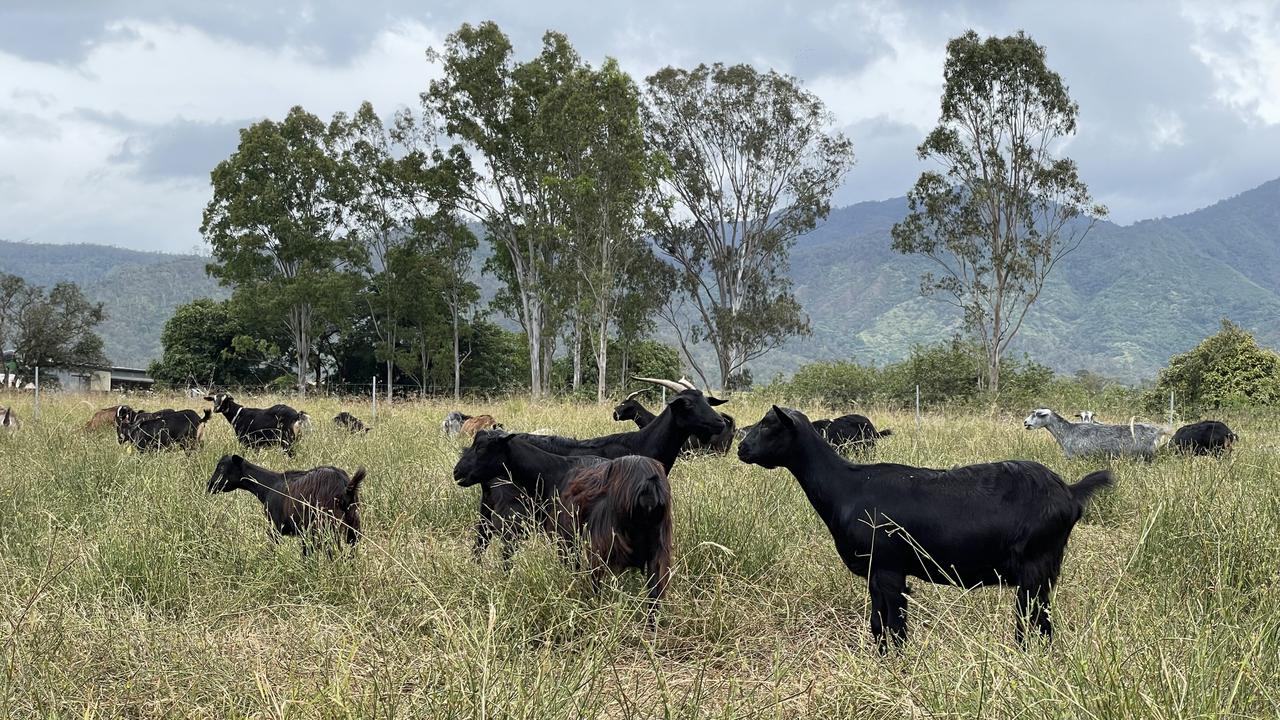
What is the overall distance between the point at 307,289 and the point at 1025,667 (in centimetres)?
4111

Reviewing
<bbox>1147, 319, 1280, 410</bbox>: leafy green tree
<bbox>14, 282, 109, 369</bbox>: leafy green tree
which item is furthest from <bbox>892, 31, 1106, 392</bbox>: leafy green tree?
<bbox>14, 282, 109, 369</bbox>: leafy green tree

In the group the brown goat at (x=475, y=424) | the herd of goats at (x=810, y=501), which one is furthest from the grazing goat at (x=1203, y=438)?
the brown goat at (x=475, y=424)

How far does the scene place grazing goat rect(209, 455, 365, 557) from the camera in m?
5.97

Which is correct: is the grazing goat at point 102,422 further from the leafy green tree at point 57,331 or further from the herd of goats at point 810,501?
the leafy green tree at point 57,331

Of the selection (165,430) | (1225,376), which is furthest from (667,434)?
(1225,376)

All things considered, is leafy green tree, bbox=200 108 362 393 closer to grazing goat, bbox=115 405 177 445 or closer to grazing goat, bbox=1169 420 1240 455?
grazing goat, bbox=115 405 177 445

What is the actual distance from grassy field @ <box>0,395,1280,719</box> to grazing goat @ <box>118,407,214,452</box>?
8.13ft

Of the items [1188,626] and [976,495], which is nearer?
[1188,626]

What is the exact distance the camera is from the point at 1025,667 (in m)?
3.40

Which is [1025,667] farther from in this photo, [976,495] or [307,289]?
[307,289]

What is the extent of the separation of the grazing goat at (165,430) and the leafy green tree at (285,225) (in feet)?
97.5

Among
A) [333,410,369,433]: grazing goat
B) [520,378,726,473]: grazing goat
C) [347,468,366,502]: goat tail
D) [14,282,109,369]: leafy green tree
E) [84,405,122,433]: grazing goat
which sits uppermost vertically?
[14,282,109,369]: leafy green tree

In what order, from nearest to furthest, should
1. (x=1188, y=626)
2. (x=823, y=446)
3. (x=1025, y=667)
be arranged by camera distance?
(x=1025, y=667), (x=1188, y=626), (x=823, y=446)

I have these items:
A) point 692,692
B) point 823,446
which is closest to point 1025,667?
point 692,692
